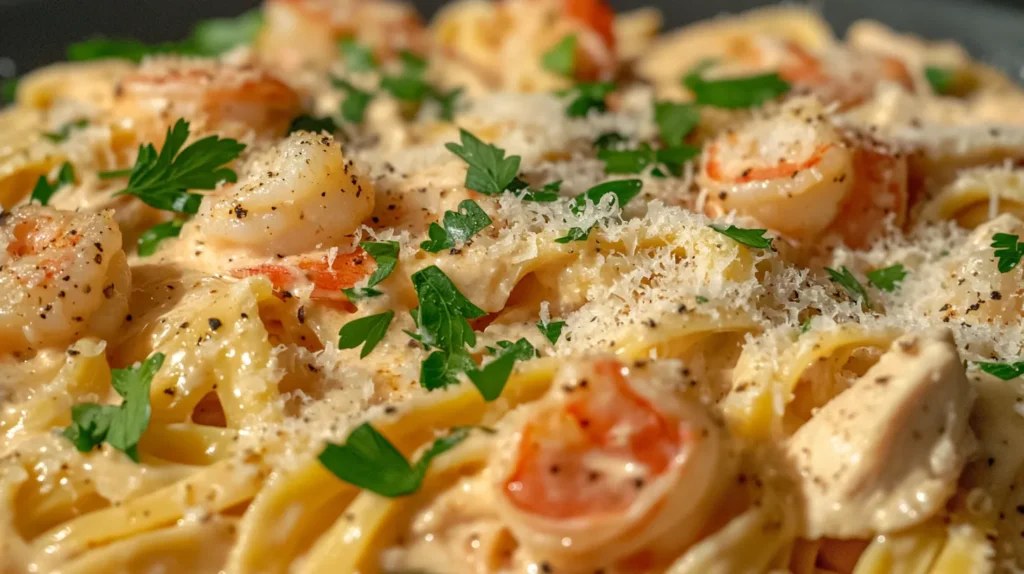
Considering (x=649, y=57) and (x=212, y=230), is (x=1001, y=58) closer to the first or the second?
(x=649, y=57)

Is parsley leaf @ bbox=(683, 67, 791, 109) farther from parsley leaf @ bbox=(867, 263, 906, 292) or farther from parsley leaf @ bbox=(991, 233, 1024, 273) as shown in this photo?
parsley leaf @ bbox=(991, 233, 1024, 273)

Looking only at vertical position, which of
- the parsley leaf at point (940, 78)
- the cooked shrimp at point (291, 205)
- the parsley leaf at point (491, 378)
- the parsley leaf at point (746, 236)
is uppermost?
the cooked shrimp at point (291, 205)

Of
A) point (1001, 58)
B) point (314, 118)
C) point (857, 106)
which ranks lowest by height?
point (1001, 58)

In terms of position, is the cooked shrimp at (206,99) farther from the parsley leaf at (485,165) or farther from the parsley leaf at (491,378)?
the parsley leaf at (491,378)

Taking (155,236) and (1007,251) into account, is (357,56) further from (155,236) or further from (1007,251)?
(1007,251)

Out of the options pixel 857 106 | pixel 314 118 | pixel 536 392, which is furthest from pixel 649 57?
pixel 536 392

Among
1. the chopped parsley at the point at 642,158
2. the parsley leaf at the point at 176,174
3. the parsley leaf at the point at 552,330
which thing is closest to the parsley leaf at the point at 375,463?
the parsley leaf at the point at 552,330

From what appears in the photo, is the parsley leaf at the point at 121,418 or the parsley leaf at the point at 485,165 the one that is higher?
the parsley leaf at the point at 485,165
